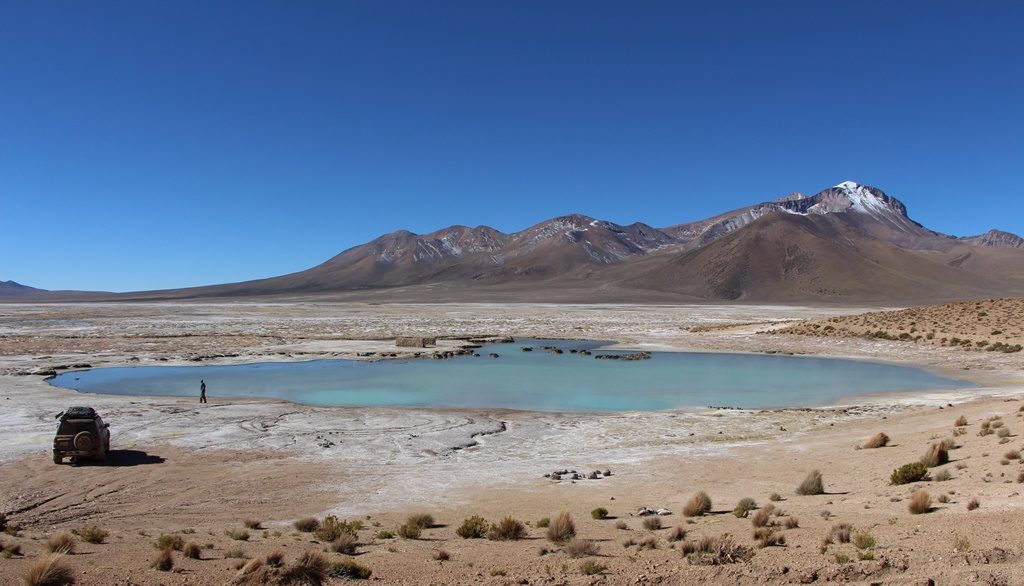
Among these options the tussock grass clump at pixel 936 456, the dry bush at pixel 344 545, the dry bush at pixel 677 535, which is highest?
the tussock grass clump at pixel 936 456

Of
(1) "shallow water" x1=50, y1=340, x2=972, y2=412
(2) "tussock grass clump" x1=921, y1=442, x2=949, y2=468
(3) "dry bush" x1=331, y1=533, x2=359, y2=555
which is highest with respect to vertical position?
(2) "tussock grass clump" x1=921, y1=442, x2=949, y2=468

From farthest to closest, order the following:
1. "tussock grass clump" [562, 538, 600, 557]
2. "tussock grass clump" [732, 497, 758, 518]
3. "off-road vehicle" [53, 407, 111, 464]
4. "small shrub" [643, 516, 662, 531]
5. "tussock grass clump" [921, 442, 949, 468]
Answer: "off-road vehicle" [53, 407, 111, 464] < "tussock grass clump" [921, 442, 949, 468] < "tussock grass clump" [732, 497, 758, 518] < "small shrub" [643, 516, 662, 531] < "tussock grass clump" [562, 538, 600, 557]

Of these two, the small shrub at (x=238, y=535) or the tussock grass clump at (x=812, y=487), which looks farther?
the tussock grass clump at (x=812, y=487)

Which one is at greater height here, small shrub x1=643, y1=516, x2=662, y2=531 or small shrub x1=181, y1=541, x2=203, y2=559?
small shrub x1=181, y1=541, x2=203, y2=559

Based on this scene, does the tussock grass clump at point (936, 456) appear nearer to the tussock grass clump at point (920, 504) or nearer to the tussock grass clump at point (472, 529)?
the tussock grass clump at point (920, 504)

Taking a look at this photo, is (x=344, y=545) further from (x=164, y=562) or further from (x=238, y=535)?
(x=164, y=562)

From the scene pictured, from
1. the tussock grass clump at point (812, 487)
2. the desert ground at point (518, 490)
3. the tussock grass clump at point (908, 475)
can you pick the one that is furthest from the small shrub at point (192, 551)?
the tussock grass clump at point (908, 475)

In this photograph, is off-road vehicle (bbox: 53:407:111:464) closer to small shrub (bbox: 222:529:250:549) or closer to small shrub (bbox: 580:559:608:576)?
small shrub (bbox: 222:529:250:549)

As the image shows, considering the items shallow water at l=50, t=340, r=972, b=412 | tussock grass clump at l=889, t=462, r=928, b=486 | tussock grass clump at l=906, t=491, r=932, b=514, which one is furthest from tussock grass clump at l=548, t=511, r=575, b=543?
shallow water at l=50, t=340, r=972, b=412
